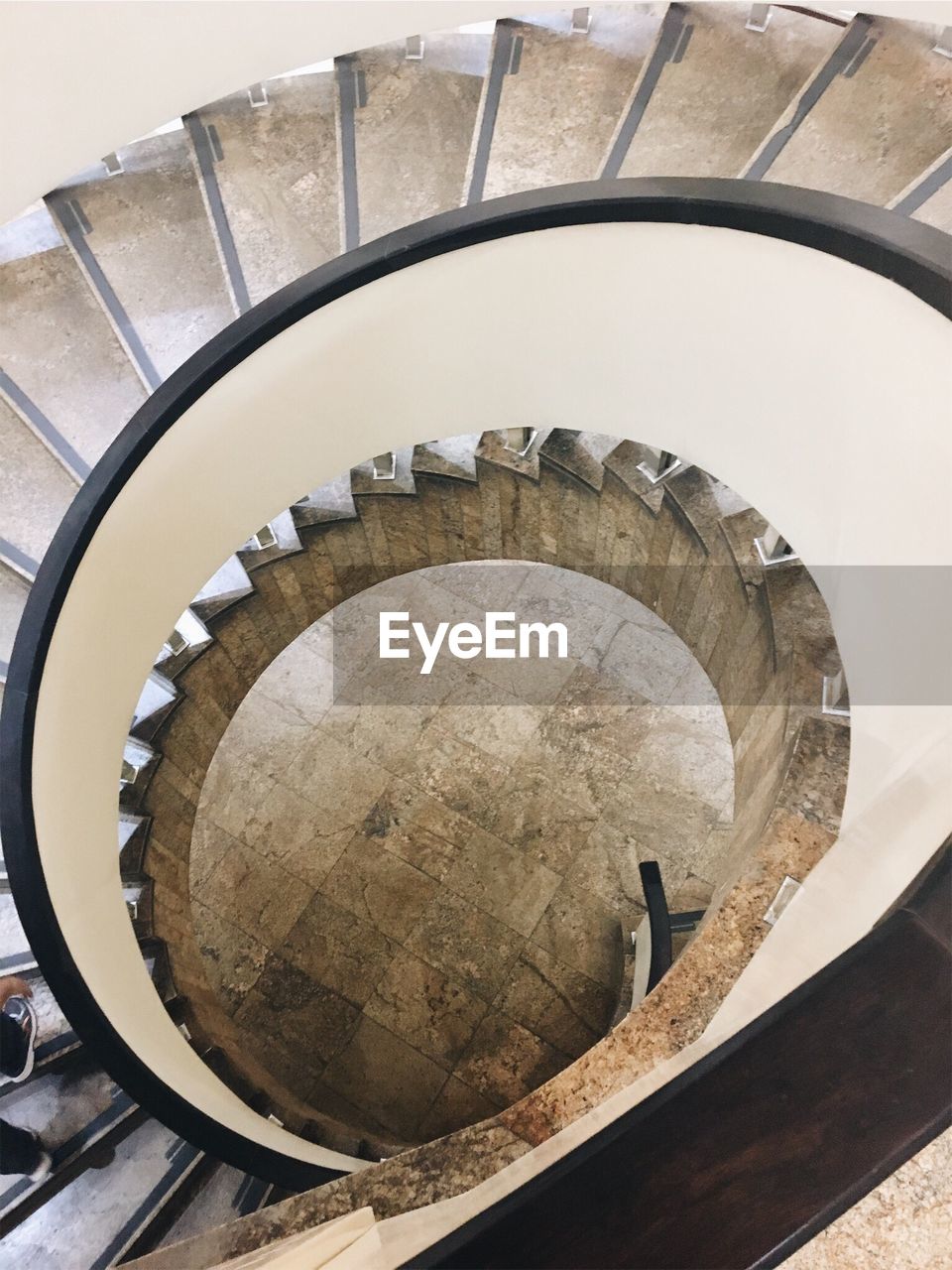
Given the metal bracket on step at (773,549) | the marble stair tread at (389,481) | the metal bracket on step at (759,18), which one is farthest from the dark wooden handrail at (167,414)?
the marble stair tread at (389,481)

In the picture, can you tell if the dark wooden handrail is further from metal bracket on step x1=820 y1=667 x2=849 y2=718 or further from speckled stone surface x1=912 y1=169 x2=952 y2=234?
metal bracket on step x1=820 y1=667 x2=849 y2=718

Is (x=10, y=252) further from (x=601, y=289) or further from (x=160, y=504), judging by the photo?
(x=601, y=289)

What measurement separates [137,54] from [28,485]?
187 centimetres

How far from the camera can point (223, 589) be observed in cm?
552

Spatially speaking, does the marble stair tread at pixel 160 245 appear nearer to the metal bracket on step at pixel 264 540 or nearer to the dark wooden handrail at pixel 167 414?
the dark wooden handrail at pixel 167 414

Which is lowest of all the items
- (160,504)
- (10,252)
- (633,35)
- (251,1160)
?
(251,1160)

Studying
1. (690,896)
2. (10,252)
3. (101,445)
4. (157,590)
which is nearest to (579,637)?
(690,896)

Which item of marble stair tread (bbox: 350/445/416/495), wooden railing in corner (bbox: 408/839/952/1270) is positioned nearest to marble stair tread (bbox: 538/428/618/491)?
marble stair tread (bbox: 350/445/416/495)

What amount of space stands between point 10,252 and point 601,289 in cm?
290

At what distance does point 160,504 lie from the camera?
3979 millimetres

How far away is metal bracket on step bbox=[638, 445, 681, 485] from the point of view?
484cm

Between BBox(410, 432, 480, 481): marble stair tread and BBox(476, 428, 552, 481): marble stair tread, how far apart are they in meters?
0.12

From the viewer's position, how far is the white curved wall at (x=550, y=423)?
2887 mm

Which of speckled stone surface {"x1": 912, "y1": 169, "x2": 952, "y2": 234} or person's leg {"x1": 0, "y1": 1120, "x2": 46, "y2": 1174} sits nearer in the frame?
speckled stone surface {"x1": 912, "y1": 169, "x2": 952, "y2": 234}
